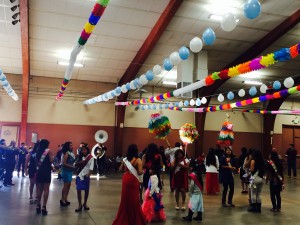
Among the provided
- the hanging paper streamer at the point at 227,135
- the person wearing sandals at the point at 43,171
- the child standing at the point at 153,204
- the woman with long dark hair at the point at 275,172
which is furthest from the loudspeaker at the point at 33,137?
the woman with long dark hair at the point at 275,172

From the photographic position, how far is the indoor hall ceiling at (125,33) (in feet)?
26.1

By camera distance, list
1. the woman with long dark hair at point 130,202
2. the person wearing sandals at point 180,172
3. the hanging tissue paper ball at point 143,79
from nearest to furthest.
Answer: the woman with long dark hair at point 130,202 → the person wearing sandals at point 180,172 → the hanging tissue paper ball at point 143,79

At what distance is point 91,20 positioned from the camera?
178 inches

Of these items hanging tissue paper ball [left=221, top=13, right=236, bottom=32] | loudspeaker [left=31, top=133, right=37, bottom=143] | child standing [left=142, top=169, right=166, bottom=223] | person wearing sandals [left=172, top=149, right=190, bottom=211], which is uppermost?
hanging tissue paper ball [left=221, top=13, right=236, bottom=32]

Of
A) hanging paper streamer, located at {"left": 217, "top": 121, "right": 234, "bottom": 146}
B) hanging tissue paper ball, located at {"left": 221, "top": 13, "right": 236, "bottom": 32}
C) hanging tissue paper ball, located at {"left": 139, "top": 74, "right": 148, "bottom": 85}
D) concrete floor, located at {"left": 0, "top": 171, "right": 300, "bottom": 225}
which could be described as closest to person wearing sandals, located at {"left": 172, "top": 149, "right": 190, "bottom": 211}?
concrete floor, located at {"left": 0, "top": 171, "right": 300, "bottom": 225}

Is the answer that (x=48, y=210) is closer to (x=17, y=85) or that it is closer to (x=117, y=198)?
(x=117, y=198)

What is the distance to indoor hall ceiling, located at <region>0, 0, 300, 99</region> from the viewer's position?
7.96m

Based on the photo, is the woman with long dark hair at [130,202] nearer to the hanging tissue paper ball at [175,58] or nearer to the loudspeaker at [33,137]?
the hanging tissue paper ball at [175,58]

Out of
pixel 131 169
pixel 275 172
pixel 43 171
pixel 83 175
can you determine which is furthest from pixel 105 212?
pixel 275 172

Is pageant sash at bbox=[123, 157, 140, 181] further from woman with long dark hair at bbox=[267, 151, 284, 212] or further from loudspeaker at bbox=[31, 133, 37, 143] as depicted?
loudspeaker at bbox=[31, 133, 37, 143]

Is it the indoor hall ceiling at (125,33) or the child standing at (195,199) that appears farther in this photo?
the indoor hall ceiling at (125,33)

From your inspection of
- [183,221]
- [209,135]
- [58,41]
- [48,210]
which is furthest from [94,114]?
[183,221]

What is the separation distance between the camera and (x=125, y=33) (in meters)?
9.48

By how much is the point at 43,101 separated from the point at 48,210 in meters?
9.50
